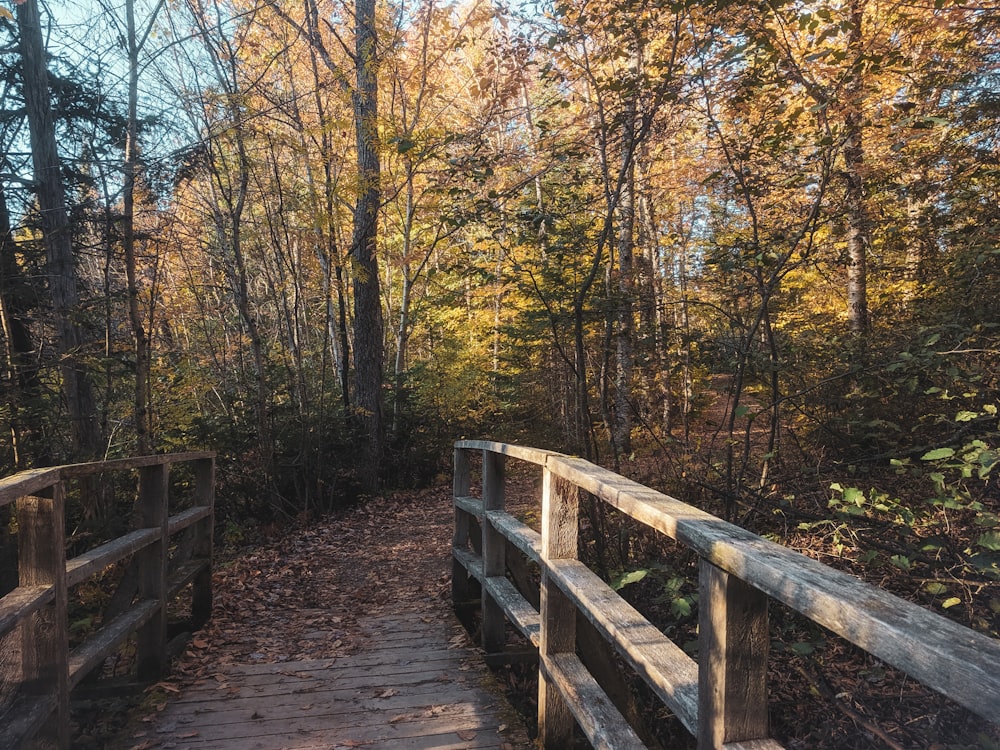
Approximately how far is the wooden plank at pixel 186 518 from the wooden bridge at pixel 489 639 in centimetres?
2

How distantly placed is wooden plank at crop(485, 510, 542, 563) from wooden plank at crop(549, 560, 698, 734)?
546 mm

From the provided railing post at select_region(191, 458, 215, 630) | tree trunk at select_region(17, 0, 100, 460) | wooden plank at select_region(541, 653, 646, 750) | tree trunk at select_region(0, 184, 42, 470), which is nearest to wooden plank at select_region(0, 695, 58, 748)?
wooden plank at select_region(541, 653, 646, 750)

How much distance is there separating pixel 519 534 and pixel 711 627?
207 centimetres

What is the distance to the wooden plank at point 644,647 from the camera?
5.82 ft

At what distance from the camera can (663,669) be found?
191cm

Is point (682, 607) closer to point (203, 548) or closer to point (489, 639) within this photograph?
point (489, 639)

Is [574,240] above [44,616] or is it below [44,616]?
above

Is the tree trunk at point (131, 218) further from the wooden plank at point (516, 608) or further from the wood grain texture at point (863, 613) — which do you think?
the wood grain texture at point (863, 613)

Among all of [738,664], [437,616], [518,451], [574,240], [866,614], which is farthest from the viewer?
[574,240]

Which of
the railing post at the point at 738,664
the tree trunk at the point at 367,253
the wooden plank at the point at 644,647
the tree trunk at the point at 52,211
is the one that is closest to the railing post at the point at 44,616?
the wooden plank at the point at 644,647

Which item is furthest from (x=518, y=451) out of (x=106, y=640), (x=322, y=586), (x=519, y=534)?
(x=322, y=586)

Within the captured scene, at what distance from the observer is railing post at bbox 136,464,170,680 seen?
404cm

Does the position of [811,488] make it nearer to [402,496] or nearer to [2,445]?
[402,496]

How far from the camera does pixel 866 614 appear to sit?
1.09 metres
